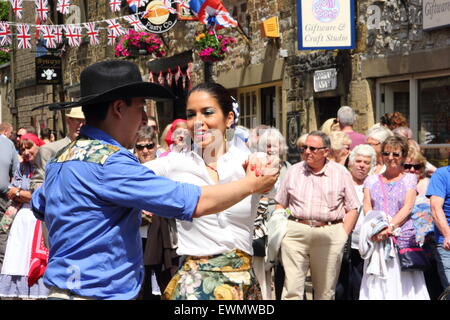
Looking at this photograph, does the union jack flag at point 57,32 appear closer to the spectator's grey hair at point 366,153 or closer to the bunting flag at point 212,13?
the bunting flag at point 212,13

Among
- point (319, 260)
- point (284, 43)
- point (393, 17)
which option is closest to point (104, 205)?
point (319, 260)

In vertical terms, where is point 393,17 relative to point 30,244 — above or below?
above

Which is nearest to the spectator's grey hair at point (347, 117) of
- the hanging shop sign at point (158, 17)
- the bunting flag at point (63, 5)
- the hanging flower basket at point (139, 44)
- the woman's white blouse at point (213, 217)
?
the woman's white blouse at point (213, 217)

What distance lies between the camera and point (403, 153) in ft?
22.1

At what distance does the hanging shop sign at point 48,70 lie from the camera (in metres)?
23.6

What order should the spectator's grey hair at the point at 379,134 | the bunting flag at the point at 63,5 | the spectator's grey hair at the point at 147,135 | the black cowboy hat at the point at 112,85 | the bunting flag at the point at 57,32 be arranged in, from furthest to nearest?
the bunting flag at the point at 57,32 < the bunting flag at the point at 63,5 < the spectator's grey hair at the point at 379,134 < the spectator's grey hair at the point at 147,135 < the black cowboy hat at the point at 112,85

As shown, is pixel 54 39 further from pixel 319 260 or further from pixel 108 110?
pixel 108 110

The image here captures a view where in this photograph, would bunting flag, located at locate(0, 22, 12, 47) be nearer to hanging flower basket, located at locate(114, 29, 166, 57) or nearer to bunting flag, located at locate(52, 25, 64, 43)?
bunting flag, located at locate(52, 25, 64, 43)

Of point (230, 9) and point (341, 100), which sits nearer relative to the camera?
point (341, 100)

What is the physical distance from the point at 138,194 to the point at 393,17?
8165 millimetres

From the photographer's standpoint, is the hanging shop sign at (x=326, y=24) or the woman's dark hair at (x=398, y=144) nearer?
the woman's dark hair at (x=398, y=144)

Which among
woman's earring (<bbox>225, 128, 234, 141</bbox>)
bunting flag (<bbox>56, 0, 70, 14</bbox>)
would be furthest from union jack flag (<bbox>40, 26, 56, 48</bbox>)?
woman's earring (<bbox>225, 128, 234, 141</bbox>)

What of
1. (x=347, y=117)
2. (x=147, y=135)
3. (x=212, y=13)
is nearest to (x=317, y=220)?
(x=147, y=135)

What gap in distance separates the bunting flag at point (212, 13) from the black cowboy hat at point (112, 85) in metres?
10.3
